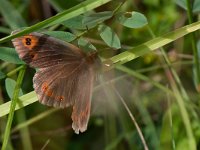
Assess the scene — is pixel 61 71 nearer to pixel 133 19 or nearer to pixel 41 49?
pixel 41 49

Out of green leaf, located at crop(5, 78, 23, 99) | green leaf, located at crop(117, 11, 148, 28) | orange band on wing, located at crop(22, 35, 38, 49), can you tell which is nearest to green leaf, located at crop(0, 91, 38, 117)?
green leaf, located at crop(5, 78, 23, 99)

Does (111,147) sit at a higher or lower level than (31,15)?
lower

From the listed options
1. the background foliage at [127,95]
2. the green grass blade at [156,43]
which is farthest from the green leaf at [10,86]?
the green grass blade at [156,43]

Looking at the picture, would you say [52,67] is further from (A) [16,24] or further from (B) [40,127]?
(B) [40,127]

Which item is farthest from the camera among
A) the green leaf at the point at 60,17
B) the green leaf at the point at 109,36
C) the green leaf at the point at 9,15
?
the green leaf at the point at 9,15

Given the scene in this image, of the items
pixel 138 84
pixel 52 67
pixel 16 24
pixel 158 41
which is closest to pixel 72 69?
pixel 52 67

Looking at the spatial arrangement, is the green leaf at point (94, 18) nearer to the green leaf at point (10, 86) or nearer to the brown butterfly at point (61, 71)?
the brown butterfly at point (61, 71)
